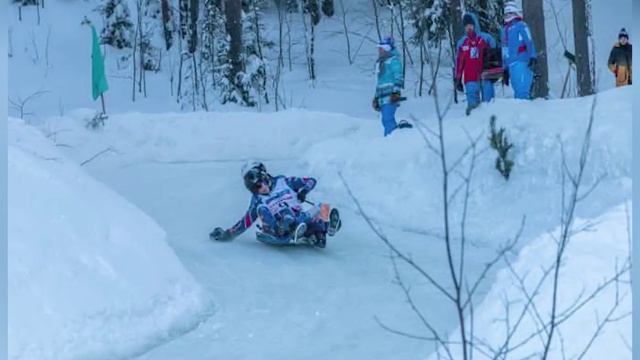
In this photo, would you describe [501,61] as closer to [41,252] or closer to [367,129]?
[367,129]

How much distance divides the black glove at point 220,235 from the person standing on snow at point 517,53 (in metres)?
4.39

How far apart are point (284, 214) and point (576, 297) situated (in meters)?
4.18

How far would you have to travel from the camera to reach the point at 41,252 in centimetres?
731

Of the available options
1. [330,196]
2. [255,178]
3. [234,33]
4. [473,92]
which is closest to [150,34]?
[234,33]

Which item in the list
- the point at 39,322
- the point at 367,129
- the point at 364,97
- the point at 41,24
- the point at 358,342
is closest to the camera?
the point at 39,322

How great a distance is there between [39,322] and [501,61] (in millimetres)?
7530

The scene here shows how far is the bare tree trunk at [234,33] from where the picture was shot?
20.0 meters

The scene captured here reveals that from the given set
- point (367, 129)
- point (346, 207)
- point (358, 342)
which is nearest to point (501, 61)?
point (367, 129)

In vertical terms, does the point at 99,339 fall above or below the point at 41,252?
below

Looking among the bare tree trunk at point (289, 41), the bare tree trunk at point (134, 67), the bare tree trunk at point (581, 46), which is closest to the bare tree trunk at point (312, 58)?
the bare tree trunk at point (289, 41)

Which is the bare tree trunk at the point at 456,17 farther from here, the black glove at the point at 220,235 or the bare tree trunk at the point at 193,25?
the black glove at the point at 220,235

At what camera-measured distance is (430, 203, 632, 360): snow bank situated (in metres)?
5.15

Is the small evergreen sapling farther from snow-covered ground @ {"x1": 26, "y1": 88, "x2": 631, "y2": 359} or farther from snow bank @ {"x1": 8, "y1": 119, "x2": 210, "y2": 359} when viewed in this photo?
snow bank @ {"x1": 8, "y1": 119, "x2": 210, "y2": 359}

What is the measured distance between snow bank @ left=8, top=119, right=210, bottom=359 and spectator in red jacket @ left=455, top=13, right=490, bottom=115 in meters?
5.05
